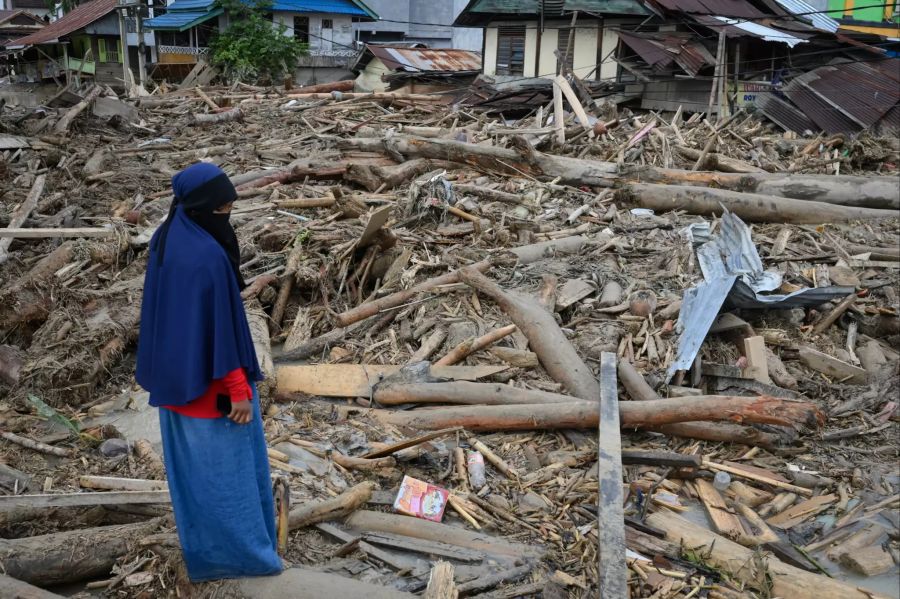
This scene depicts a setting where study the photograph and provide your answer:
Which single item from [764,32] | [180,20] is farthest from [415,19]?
[764,32]

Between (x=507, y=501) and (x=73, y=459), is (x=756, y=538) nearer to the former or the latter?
(x=507, y=501)

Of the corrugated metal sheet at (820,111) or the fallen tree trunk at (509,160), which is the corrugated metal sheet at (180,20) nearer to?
the fallen tree trunk at (509,160)

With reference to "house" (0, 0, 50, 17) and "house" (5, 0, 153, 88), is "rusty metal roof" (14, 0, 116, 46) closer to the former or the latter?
"house" (5, 0, 153, 88)

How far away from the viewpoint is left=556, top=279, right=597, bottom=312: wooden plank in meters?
7.42

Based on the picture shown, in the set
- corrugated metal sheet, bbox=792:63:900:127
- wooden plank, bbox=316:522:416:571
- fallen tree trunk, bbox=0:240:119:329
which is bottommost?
fallen tree trunk, bbox=0:240:119:329

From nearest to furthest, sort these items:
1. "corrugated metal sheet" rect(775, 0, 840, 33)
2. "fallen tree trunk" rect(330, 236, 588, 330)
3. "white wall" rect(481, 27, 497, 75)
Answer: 1. "fallen tree trunk" rect(330, 236, 588, 330)
2. "corrugated metal sheet" rect(775, 0, 840, 33)
3. "white wall" rect(481, 27, 497, 75)

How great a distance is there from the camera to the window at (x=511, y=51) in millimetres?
24312

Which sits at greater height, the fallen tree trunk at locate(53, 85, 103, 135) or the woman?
the woman

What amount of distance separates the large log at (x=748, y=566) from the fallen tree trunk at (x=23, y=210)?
784 cm

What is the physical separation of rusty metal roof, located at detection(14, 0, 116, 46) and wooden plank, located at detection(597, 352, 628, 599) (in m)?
32.0

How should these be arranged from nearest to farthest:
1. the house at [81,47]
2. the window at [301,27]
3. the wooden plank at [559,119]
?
the wooden plank at [559,119]
the house at [81,47]
the window at [301,27]

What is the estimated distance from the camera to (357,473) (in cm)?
A: 500

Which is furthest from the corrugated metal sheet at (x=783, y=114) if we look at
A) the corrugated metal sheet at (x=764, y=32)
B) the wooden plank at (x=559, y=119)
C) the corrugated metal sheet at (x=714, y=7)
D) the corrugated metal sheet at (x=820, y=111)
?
the wooden plank at (x=559, y=119)

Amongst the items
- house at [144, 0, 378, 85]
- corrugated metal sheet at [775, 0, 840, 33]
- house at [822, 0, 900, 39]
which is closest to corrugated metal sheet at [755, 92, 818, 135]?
corrugated metal sheet at [775, 0, 840, 33]
